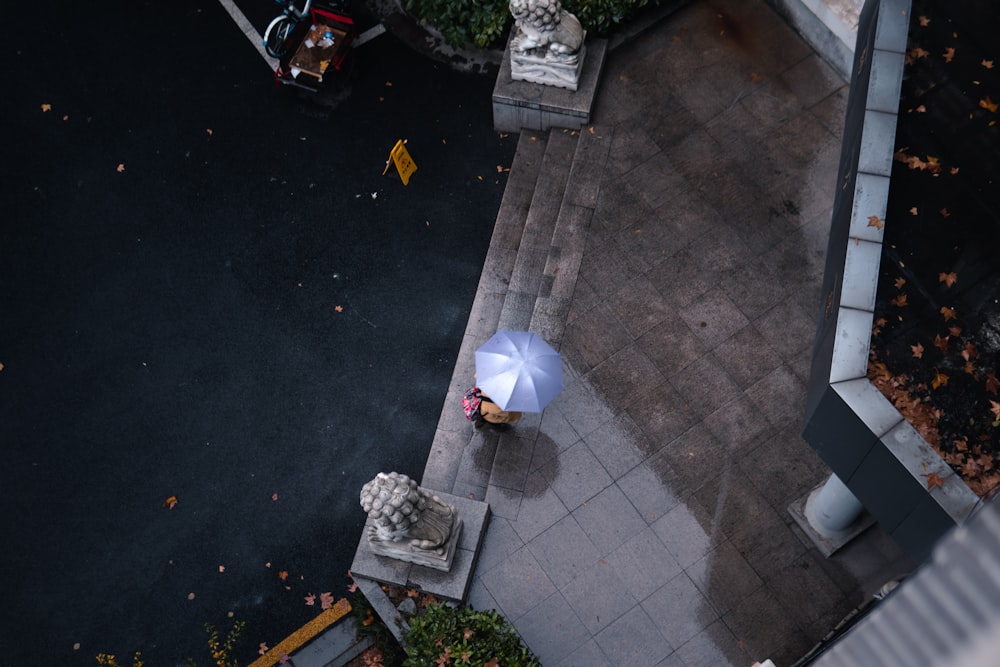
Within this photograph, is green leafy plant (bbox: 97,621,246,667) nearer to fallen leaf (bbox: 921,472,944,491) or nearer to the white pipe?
the white pipe

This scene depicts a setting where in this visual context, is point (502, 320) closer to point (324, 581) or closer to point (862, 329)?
point (324, 581)

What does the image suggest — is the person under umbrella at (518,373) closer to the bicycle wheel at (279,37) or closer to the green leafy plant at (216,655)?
the green leafy plant at (216,655)

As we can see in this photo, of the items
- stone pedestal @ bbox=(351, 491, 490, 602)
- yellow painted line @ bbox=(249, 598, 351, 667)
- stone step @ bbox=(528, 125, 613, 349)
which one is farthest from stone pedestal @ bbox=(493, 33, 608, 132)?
yellow painted line @ bbox=(249, 598, 351, 667)

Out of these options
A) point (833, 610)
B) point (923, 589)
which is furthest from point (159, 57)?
point (923, 589)

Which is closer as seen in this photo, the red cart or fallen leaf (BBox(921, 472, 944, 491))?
fallen leaf (BBox(921, 472, 944, 491))

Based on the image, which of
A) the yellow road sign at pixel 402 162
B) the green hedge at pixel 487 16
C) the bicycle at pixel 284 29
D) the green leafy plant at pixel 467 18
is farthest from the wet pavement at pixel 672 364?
the bicycle at pixel 284 29

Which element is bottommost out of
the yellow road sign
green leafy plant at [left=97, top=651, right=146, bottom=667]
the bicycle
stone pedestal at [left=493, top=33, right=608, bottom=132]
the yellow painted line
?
green leafy plant at [left=97, top=651, right=146, bottom=667]

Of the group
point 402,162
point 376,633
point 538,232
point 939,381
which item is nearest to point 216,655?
point 376,633

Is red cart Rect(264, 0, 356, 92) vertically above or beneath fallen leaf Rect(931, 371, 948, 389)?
beneath
